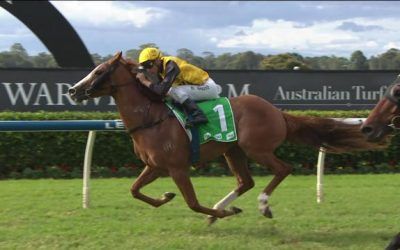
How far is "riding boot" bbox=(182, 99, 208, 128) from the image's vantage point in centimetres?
566

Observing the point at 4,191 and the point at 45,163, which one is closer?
the point at 4,191

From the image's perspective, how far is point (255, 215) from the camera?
21.1 feet

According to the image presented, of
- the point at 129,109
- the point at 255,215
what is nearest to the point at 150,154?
the point at 129,109

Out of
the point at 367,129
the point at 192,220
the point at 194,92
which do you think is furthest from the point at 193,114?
the point at 367,129

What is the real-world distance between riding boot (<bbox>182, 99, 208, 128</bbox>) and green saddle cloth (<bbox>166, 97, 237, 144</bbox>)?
0.05 metres

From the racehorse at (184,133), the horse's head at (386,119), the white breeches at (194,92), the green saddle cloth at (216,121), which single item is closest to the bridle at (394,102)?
the horse's head at (386,119)

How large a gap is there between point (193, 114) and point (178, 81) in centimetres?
47

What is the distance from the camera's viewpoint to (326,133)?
20.2 ft

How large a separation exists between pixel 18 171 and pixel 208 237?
5.66 meters

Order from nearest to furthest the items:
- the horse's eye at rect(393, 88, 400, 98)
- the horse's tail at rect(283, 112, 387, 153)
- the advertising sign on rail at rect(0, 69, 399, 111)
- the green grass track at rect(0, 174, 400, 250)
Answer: the horse's eye at rect(393, 88, 400, 98), the green grass track at rect(0, 174, 400, 250), the horse's tail at rect(283, 112, 387, 153), the advertising sign on rail at rect(0, 69, 399, 111)

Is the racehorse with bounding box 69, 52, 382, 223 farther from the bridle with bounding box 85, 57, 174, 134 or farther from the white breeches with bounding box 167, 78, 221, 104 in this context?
the white breeches with bounding box 167, 78, 221, 104

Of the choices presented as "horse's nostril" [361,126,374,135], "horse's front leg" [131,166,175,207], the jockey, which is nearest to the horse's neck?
the jockey

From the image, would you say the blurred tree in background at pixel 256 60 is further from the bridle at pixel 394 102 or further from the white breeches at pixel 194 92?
the bridle at pixel 394 102

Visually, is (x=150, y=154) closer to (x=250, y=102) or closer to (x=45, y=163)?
(x=250, y=102)
